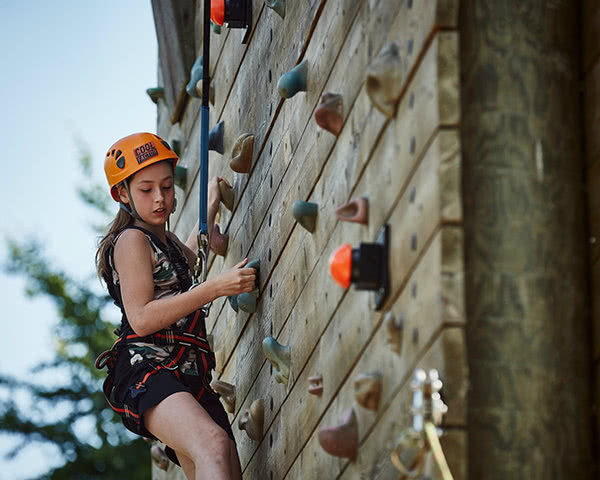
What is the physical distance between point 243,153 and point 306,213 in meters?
0.89

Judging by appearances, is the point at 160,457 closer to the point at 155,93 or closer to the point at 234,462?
the point at 234,462

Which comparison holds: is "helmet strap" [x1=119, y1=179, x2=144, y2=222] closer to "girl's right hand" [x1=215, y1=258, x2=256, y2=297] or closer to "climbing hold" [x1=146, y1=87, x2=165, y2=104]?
"girl's right hand" [x1=215, y1=258, x2=256, y2=297]

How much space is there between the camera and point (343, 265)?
2.24 metres

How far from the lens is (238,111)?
156 inches

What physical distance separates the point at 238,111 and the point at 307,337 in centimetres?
133

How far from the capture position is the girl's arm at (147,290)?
10.6ft

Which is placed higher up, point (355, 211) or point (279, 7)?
point (279, 7)

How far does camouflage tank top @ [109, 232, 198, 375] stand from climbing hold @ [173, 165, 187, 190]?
1416 mm

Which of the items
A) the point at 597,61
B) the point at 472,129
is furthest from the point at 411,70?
the point at 597,61

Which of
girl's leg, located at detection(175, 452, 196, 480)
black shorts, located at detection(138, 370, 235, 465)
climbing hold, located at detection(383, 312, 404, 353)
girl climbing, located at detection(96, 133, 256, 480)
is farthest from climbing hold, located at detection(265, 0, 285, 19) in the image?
climbing hold, located at detection(383, 312, 404, 353)

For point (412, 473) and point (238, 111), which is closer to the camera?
point (412, 473)

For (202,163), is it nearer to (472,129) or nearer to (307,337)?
(307,337)

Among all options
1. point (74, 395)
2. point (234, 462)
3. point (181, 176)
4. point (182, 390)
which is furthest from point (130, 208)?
point (74, 395)

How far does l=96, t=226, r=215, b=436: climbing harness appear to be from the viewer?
3.31 metres
